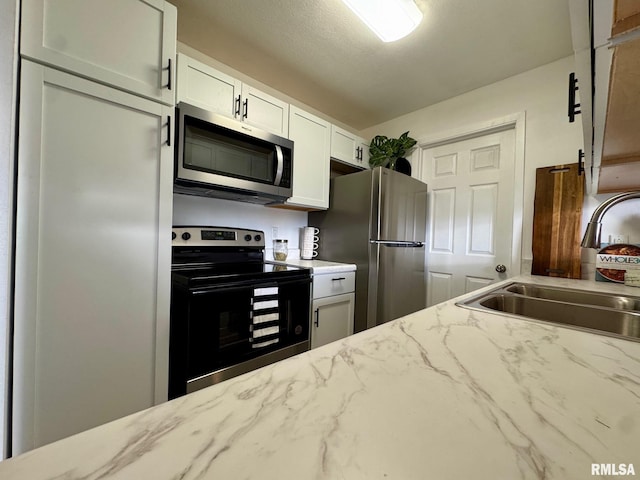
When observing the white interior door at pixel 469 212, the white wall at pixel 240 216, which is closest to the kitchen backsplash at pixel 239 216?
the white wall at pixel 240 216

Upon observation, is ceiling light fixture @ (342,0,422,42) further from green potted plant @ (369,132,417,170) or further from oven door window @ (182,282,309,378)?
oven door window @ (182,282,309,378)

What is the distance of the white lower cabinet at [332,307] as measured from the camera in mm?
1785

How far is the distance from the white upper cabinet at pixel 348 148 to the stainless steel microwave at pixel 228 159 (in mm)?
541

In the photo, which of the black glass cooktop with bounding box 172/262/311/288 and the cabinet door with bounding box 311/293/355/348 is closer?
the black glass cooktop with bounding box 172/262/311/288

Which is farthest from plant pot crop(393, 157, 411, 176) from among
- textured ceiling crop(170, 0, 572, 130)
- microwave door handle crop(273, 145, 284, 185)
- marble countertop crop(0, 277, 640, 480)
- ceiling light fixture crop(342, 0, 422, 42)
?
marble countertop crop(0, 277, 640, 480)

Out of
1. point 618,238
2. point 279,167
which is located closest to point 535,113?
point 618,238

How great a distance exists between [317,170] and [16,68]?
1.61 meters

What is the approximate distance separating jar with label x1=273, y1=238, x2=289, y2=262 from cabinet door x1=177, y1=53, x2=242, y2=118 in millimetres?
988

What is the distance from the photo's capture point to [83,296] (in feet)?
3.44

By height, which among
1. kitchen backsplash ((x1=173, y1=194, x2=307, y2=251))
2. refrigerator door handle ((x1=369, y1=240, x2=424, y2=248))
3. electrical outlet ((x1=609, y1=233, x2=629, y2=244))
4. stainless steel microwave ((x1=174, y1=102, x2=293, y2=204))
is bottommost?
refrigerator door handle ((x1=369, y1=240, x2=424, y2=248))

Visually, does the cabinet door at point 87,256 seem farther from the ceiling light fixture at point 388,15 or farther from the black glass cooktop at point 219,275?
the ceiling light fixture at point 388,15

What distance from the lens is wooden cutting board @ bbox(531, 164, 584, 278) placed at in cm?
171

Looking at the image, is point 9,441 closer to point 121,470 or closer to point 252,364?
point 252,364

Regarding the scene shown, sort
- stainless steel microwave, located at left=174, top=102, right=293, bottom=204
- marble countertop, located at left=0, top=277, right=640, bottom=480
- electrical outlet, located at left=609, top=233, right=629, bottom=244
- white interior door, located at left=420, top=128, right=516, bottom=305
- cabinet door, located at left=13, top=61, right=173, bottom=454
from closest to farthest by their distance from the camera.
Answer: marble countertop, located at left=0, top=277, right=640, bottom=480 < cabinet door, located at left=13, top=61, right=173, bottom=454 < stainless steel microwave, located at left=174, top=102, right=293, bottom=204 < electrical outlet, located at left=609, top=233, right=629, bottom=244 < white interior door, located at left=420, top=128, right=516, bottom=305
